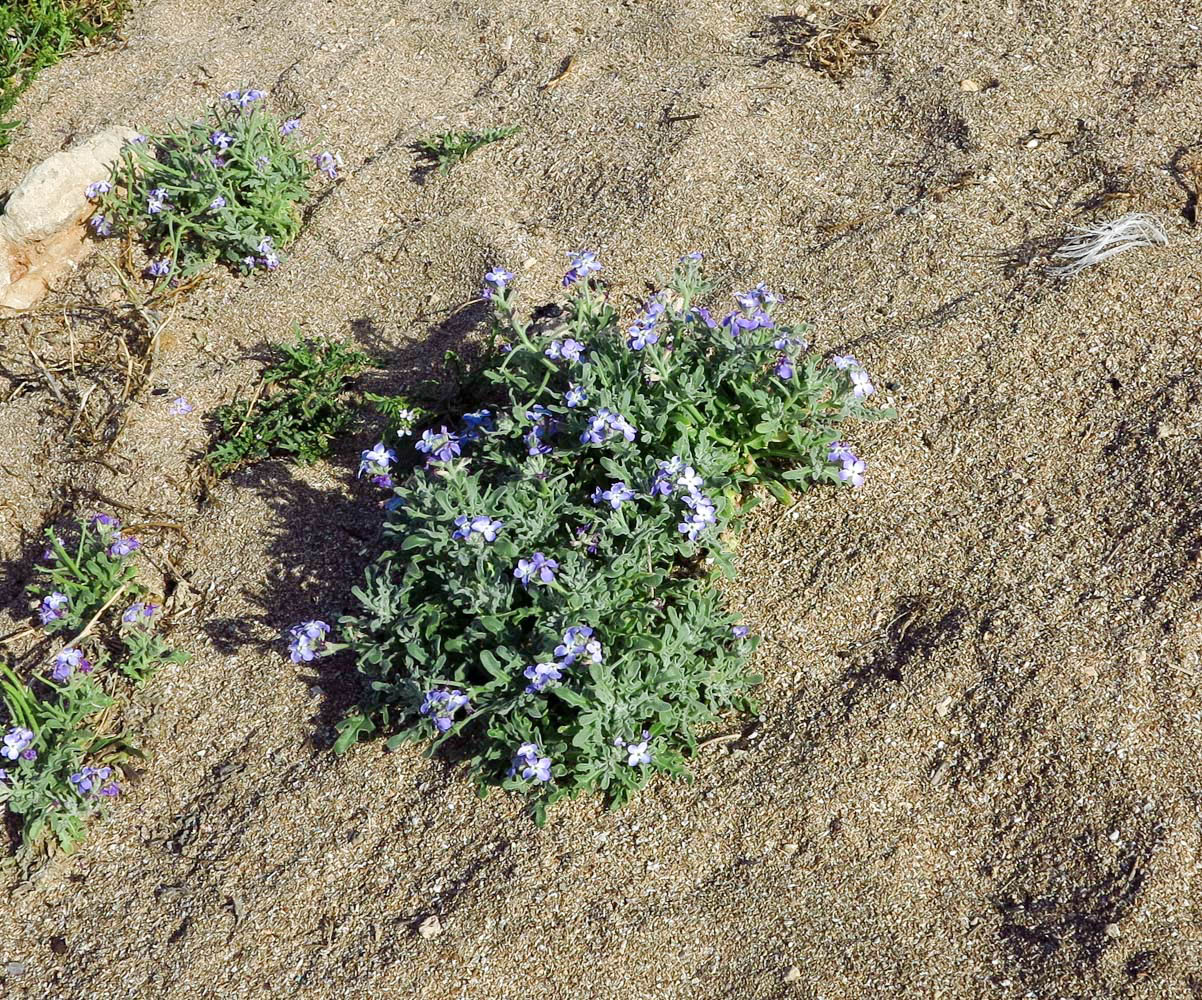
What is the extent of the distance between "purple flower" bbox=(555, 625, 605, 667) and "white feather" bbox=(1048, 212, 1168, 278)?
207 centimetres

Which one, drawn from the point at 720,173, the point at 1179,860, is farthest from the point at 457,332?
the point at 1179,860

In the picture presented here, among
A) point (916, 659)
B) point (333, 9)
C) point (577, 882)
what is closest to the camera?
point (577, 882)

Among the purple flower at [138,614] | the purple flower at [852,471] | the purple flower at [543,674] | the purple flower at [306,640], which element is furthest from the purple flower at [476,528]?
the purple flower at [138,614]

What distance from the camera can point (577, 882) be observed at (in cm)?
266

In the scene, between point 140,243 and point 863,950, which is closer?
point 863,950

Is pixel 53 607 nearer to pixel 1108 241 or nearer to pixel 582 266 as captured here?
pixel 582 266

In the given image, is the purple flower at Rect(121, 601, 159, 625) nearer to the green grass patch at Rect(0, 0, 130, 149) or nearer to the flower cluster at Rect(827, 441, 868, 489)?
the flower cluster at Rect(827, 441, 868, 489)

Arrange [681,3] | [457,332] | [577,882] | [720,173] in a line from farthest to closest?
[681,3] < [720,173] < [457,332] < [577,882]

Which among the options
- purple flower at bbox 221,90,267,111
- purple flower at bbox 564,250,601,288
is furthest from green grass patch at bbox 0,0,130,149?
purple flower at bbox 564,250,601,288

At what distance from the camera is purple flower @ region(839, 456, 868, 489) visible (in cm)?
310

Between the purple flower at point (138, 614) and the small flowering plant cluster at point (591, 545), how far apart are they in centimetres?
62

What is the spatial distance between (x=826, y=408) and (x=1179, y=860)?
57.3 inches

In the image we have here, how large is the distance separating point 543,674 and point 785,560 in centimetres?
92

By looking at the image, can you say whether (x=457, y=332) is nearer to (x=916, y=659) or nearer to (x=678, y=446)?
(x=678, y=446)
